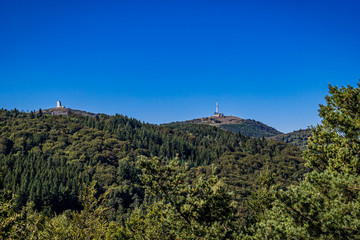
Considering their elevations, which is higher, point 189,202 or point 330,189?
point 330,189

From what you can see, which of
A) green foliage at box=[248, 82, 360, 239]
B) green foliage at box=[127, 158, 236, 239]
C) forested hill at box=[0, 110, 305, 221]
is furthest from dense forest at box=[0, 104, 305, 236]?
green foliage at box=[248, 82, 360, 239]

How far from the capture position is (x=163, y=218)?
14461 mm

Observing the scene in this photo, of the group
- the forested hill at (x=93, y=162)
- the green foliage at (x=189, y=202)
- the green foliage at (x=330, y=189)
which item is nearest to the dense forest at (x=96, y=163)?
the forested hill at (x=93, y=162)

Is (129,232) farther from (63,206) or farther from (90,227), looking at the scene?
(63,206)

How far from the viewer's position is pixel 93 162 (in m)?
146

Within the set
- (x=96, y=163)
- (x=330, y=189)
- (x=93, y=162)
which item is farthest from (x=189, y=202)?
(x=96, y=163)

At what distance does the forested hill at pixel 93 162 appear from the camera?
343 feet

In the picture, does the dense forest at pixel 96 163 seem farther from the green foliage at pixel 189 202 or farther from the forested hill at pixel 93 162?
the green foliage at pixel 189 202

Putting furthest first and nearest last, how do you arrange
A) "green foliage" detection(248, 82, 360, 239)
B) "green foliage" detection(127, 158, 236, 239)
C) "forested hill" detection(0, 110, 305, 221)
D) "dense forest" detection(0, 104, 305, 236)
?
1. "forested hill" detection(0, 110, 305, 221)
2. "dense forest" detection(0, 104, 305, 236)
3. "green foliage" detection(127, 158, 236, 239)
4. "green foliage" detection(248, 82, 360, 239)

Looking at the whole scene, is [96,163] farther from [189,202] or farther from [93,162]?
[189,202]

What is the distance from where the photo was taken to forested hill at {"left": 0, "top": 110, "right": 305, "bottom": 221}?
105 meters

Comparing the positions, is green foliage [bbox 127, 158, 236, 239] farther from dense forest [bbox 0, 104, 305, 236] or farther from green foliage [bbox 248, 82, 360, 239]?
dense forest [bbox 0, 104, 305, 236]

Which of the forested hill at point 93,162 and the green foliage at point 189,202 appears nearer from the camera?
the green foliage at point 189,202

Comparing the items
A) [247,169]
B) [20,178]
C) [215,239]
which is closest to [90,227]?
[215,239]
